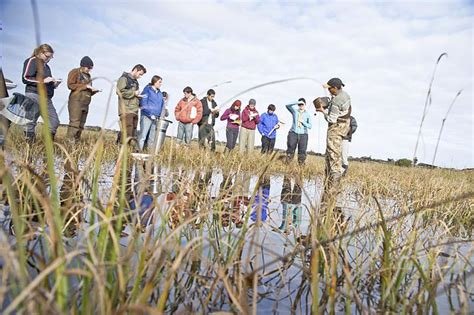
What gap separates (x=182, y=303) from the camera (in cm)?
148

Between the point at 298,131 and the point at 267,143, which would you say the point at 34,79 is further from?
the point at 267,143

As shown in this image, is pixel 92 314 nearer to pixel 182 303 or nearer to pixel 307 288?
pixel 182 303

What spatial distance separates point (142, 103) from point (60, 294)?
25.5 ft

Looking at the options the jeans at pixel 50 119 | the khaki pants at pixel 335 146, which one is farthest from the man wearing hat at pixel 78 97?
the khaki pants at pixel 335 146

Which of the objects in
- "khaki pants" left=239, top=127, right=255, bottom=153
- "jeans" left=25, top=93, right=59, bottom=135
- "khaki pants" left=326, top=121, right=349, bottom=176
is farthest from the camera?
"khaki pants" left=239, top=127, right=255, bottom=153

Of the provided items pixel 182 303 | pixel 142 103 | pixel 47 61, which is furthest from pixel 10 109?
pixel 182 303

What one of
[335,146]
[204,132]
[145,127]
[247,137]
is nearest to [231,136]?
[247,137]

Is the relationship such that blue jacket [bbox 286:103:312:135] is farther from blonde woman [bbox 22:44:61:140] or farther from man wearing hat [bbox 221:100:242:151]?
blonde woman [bbox 22:44:61:140]

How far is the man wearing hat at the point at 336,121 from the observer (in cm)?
659

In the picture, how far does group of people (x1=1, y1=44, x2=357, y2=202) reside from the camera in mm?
5738

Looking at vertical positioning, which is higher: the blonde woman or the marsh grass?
the blonde woman

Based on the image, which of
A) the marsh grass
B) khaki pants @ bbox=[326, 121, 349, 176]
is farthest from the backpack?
khaki pants @ bbox=[326, 121, 349, 176]

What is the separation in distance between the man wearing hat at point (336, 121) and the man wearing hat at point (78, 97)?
4.24m

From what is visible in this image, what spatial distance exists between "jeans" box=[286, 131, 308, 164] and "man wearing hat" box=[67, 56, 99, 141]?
17.2 ft
